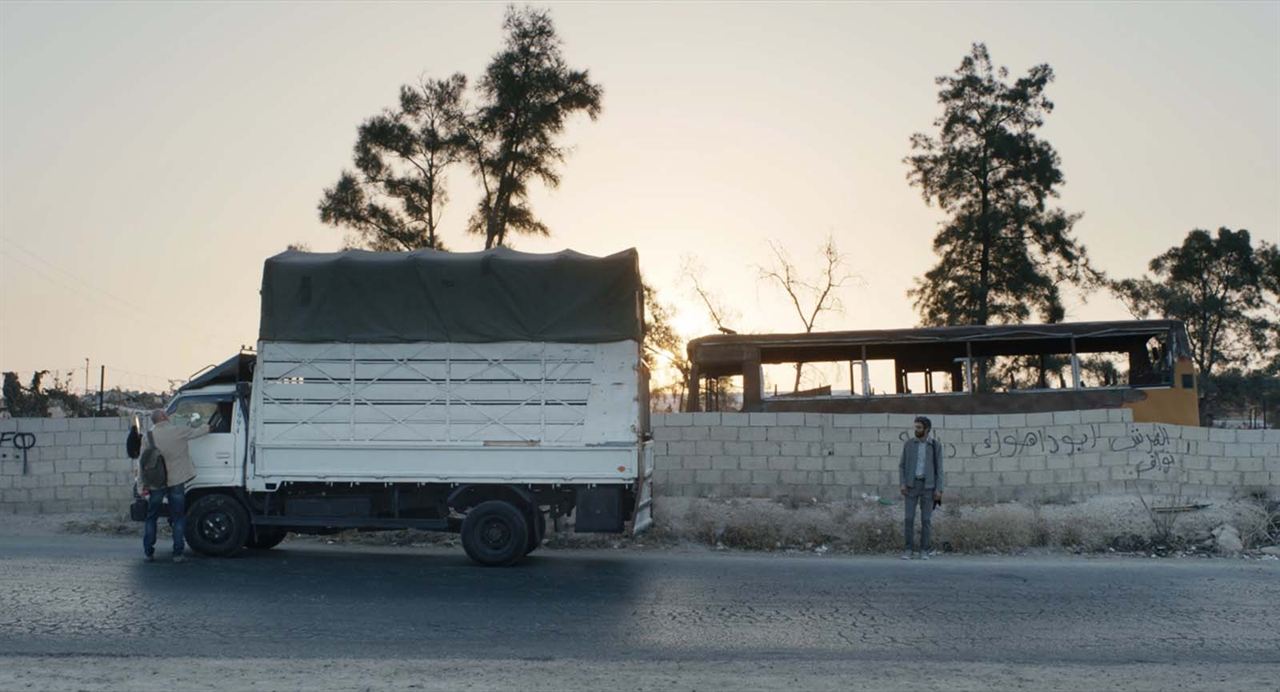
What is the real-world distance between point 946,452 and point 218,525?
1133cm

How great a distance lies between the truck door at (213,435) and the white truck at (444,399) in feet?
0.09

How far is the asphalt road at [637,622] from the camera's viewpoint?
763 centimetres

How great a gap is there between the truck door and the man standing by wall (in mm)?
8239

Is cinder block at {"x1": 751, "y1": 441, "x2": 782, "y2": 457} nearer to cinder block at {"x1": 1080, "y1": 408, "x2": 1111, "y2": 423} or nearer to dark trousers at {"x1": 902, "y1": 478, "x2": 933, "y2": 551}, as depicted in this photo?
dark trousers at {"x1": 902, "y1": 478, "x2": 933, "y2": 551}

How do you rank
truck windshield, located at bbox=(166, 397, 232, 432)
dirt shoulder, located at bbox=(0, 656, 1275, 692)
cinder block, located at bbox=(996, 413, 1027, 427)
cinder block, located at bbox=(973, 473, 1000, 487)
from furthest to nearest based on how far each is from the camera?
cinder block, located at bbox=(996, 413, 1027, 427) → cinder block, located at bbox=(973, 473, 1000, 487) → truck windshield, located at bbox=(166, 397, 232, 432) → dirt shoulder, located at bbox=(0, 656, 1275, 692)

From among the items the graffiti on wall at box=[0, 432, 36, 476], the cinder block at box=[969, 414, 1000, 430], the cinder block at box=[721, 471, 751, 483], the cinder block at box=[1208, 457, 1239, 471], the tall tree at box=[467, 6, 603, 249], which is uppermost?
the tall tree at box=[467, 6, 603, 249]

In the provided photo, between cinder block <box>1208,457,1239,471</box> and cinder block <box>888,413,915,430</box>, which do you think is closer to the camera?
cinder block <box>888,413,915,430</box>

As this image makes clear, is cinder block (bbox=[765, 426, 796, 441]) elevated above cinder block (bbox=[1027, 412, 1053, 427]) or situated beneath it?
situated beneath

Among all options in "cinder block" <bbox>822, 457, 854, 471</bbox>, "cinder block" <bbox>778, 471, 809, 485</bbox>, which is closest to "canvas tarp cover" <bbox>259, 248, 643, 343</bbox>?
"cinder block" <bbox>778, 471, 809, 485</bbox>

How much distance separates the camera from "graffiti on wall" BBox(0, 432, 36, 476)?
57.8 feet

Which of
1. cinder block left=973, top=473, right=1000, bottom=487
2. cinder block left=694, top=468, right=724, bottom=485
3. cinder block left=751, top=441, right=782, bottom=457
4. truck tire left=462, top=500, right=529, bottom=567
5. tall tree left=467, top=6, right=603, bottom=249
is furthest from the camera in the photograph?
tall tree left=467, top=6, right=603, bottom=249

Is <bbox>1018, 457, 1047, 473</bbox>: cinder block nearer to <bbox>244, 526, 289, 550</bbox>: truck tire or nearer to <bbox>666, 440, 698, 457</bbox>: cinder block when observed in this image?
<bbox>666, 440, 698, 457</bbox>: cinder block

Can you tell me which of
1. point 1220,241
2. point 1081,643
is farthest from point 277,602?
point 1220,241

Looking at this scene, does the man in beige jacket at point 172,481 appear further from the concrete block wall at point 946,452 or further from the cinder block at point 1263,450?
the cinder block at point 1263,450
